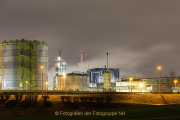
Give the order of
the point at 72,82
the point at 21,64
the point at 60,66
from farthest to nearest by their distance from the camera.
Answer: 1. the point at 60,66
2. the point at 72,82
3. the point at 21,64

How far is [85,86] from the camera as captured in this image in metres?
88.9

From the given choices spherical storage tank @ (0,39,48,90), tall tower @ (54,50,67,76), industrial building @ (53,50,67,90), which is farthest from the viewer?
tall tower @ (54,50,67,76)

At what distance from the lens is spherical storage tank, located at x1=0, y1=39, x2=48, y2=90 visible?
82.3 metres

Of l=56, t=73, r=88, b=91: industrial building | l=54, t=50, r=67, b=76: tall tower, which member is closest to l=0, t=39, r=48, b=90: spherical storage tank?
l=56, t=73, r=88, b=91: industrial building

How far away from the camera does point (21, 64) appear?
83.1 metres

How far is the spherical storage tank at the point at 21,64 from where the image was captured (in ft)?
270

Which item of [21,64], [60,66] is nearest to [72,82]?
[60,66]

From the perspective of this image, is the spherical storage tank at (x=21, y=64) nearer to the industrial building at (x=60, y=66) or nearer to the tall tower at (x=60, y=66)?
the industrial building at (x=60, y=66)

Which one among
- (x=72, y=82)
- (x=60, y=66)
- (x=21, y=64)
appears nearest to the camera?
(x=21, y=64)

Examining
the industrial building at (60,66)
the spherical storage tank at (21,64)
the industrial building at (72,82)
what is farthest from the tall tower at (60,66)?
the spherical storage tank at (21,64)

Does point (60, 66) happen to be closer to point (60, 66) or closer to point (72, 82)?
point (60, 66)

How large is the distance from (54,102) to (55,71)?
50.9m

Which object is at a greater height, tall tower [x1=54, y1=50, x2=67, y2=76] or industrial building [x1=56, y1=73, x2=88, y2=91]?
tall tower [x1=54, y1=50, x2=67, y2=76]

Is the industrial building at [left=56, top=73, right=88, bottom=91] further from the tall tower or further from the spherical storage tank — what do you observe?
the tall tower
